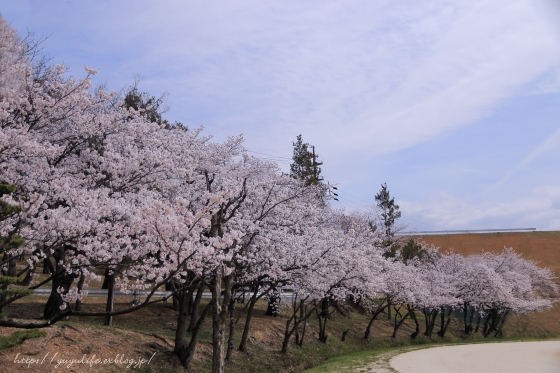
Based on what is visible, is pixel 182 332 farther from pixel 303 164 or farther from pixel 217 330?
pixel 303 164

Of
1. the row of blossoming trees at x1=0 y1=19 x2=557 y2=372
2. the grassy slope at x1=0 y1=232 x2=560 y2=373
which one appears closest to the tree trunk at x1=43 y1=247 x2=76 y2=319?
the row of blossoming trees at x1=0 y1=19 x2=557 y2=372

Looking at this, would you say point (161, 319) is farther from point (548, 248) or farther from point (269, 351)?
point (548, 248)

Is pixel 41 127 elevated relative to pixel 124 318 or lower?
elevated

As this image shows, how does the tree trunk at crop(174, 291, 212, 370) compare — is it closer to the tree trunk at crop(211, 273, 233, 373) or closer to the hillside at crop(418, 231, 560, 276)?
the tree trunk at crop(211, 273, 233, 373)

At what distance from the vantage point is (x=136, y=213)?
10.2 meters

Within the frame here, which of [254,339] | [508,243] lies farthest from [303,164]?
[508,243]

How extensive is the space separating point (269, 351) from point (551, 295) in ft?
129

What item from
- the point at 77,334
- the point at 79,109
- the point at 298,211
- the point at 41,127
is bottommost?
the point at 77,334

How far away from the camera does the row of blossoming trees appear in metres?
9.22

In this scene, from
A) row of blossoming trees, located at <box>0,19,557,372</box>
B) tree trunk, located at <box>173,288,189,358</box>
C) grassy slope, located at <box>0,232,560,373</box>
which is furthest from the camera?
tree trunk, located at <box>173,288,189,358</box>

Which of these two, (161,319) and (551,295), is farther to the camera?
(551,295)

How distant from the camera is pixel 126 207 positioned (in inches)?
406

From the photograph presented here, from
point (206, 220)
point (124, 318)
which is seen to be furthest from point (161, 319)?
point (206, 220)

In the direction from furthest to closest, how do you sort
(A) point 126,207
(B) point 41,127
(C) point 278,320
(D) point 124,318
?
1. (C) point 278,320
2. (D) point 124,318
3. (B) point 41,127
4. (A) point 126,207
